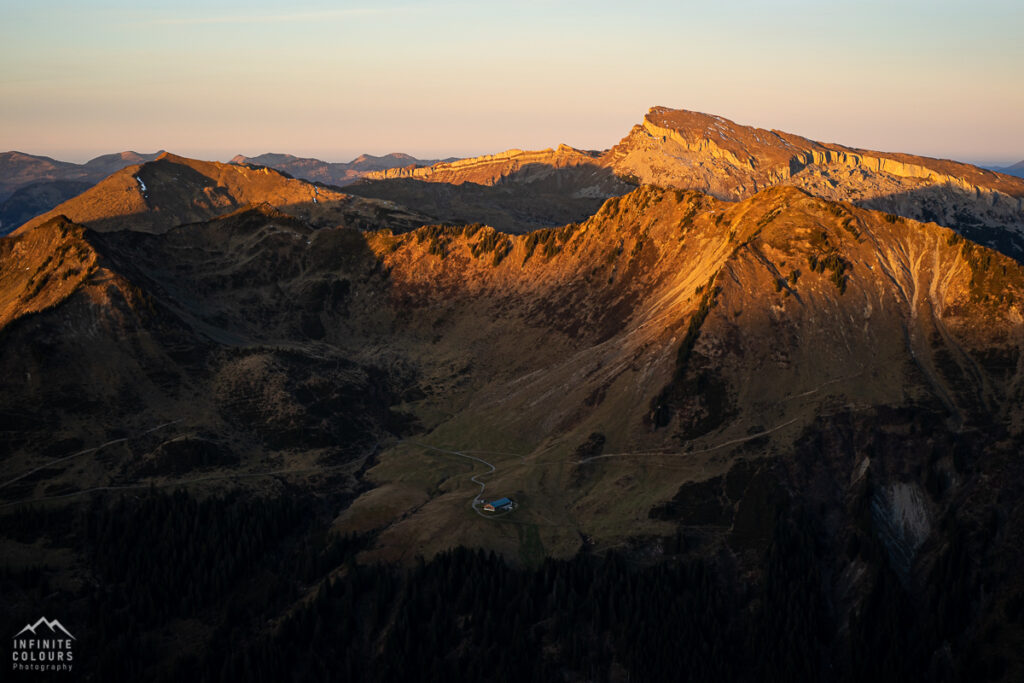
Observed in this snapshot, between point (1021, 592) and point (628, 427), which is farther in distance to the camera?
point (628, 427)

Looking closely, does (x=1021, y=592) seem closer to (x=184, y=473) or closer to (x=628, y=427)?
(x=628, y=427)

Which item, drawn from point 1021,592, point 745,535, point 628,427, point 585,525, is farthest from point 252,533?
point 1021,592

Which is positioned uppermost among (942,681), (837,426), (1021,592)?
(837,426)

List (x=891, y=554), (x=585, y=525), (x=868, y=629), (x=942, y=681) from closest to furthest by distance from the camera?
(x=942, y=681), (x=868, y=629), (x=891, y=554), (x=585, y=525)

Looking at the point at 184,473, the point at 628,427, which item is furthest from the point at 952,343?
the point at 184,473

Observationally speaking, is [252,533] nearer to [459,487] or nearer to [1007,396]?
[459,487]

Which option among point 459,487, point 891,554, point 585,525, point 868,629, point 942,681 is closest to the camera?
point 942,681

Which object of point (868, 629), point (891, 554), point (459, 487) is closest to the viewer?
point (868, 629)

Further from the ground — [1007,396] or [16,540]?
[1007,396]

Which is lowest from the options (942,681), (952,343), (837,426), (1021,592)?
(942,681)
